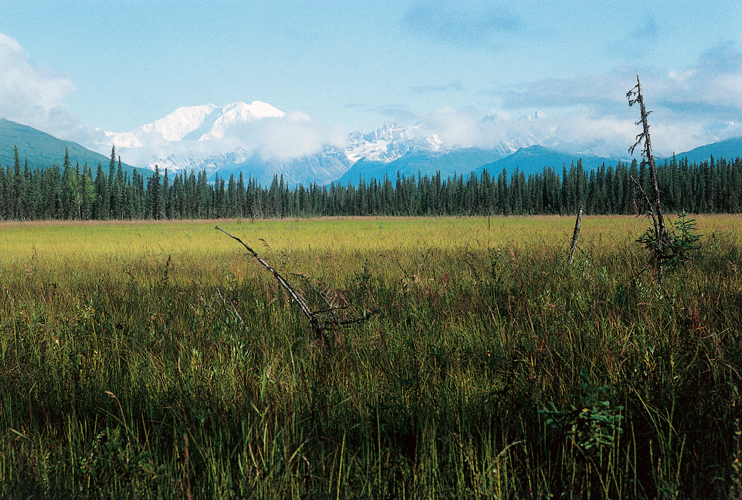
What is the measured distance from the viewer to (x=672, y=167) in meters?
111

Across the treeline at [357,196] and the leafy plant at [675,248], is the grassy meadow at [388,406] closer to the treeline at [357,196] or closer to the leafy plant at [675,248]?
the leafy plant at [675,248]

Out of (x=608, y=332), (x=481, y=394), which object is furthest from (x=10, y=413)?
(x=608, y=332)

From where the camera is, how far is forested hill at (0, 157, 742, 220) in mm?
99688

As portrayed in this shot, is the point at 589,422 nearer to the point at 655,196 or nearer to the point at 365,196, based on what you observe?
the point at 655,196

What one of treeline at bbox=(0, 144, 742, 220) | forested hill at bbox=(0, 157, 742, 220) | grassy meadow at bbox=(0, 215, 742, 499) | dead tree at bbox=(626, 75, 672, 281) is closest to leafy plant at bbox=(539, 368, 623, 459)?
grassy meadow at bbox=(0, 215, 742, 499)

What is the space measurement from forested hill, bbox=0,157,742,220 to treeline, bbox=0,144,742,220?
274mm

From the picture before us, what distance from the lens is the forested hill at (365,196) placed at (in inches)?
3925

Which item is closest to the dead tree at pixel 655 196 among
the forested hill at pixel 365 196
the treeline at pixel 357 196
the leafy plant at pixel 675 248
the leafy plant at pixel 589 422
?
the leafy plant at pixel 675 248

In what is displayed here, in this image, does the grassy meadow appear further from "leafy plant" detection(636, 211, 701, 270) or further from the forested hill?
the forested hill

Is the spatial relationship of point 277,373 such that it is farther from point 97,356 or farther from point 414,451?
point 97,356

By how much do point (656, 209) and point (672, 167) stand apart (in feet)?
435

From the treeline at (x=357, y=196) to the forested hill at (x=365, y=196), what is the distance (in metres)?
0.27

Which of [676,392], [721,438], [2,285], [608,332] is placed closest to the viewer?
[721,438]

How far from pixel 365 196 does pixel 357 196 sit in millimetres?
2979
